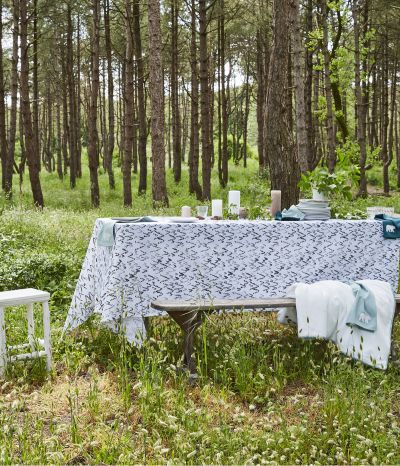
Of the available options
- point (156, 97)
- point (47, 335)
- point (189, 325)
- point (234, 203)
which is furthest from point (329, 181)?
point (156, 97)

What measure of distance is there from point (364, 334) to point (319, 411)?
114 centimetres

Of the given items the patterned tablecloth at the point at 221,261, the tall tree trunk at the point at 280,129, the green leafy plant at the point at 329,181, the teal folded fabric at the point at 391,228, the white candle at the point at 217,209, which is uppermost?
the tall tree trunk at the point at 280,129

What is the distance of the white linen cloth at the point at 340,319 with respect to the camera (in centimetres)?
496

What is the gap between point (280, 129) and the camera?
994 cm

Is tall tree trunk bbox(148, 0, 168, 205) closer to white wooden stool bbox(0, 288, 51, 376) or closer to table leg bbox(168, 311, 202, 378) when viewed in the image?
white wooden stool bbox(0, 288, 51, 376)

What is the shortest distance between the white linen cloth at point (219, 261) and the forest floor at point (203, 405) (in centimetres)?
42

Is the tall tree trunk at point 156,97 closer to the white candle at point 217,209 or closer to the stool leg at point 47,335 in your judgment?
the white candle at point 217,209

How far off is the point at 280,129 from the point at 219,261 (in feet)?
16.8

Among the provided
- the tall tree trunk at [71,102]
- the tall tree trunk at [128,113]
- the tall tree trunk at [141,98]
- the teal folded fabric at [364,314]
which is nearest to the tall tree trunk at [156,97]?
the tall tree trunk at [128,113]

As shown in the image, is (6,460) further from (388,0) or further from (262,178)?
(262,178)

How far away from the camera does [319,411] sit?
4.09 metres

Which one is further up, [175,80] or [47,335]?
[175,80]

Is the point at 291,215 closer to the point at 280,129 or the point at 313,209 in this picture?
the point at 313,209

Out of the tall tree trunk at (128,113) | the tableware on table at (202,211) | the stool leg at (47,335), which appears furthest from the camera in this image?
the tall tree trunk at (128,113)
